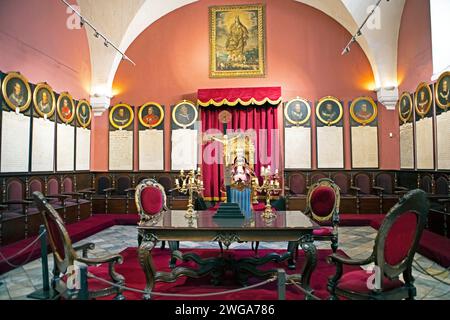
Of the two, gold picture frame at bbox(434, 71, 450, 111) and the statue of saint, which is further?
the statue of saint

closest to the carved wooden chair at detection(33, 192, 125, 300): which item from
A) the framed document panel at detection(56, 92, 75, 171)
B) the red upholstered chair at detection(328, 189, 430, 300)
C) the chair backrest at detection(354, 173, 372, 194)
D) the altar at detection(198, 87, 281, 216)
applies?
the red upholstered chair at detection(328, 189, 430, 300)

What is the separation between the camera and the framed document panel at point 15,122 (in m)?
4.90

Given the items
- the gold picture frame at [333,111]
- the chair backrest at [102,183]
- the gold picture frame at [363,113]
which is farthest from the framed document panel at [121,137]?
the gold picture frame at [363,113]

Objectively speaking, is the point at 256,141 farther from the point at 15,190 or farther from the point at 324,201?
the point at 15,190

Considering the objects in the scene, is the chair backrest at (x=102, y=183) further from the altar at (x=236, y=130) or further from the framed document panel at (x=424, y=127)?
the framed document panel at (x=424, y=127)

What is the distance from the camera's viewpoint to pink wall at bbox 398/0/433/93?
5.68 m

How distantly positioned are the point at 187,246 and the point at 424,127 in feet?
16.9

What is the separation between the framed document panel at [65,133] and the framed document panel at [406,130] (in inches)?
298

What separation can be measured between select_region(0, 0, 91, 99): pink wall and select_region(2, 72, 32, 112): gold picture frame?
15cm

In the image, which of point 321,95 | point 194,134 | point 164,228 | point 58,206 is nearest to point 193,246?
point 164,228

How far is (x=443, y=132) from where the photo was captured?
5.25 metres

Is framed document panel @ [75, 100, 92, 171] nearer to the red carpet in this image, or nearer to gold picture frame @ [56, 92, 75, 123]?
gold picture frame @ [56, 92, 75, 123]

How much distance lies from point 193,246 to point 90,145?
4.42 m
